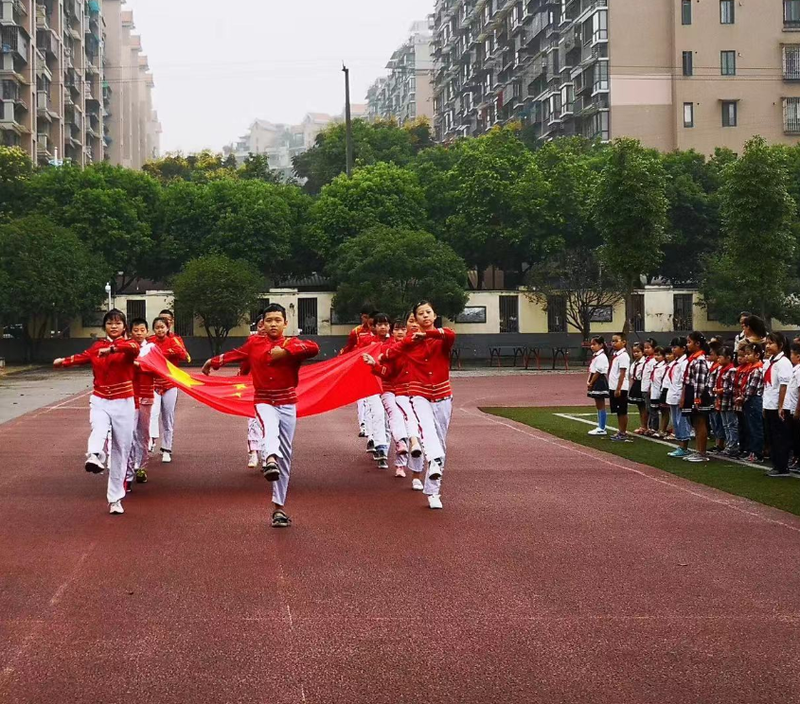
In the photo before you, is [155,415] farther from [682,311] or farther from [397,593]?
[682,311]

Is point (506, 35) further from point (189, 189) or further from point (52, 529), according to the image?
point (52, 529)

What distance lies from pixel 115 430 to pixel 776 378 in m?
7.79

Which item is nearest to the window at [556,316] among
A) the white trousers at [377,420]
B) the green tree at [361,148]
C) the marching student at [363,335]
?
the green tree at [361,148]

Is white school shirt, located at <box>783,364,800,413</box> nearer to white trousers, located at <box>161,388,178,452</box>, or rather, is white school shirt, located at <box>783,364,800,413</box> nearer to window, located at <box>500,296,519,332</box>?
white trousers, located at <box>161,388,178,452</box>

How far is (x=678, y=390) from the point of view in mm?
16688

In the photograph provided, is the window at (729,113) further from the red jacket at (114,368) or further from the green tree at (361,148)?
the red jacket at (114,368)

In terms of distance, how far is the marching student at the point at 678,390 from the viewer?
1634 cm

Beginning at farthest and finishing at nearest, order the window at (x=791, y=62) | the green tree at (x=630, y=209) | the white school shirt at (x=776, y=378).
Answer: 1. the window at (x=791, y=62)
2. the green tree at (x=630, y=209)
3. the white school shirt at (x=776, y=378)

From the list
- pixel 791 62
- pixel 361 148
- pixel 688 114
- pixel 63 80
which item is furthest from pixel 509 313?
pixel 63 80

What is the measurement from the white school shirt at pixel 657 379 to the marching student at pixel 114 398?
948cm

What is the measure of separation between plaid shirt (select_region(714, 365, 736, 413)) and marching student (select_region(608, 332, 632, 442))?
245 centimetres

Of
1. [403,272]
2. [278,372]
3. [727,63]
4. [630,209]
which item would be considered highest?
[727,63]

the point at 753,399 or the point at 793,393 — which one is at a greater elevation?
the point at 793,393

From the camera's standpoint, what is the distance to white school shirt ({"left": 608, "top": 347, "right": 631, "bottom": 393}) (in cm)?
1822
